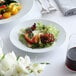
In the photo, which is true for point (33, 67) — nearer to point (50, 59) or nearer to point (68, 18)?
point (50, 59)

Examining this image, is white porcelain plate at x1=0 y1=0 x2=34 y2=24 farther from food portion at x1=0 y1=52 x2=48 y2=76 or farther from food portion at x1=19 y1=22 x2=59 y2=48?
food portion at x1=0 y1=52 x2=48 y2=76

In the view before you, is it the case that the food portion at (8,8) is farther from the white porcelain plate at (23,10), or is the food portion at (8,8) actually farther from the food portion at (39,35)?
the food portion at (39,35)

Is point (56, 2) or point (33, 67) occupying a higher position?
point (33, 67)

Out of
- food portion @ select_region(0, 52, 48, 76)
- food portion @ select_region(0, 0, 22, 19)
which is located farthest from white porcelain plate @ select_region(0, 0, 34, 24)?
food portion @ select_region(0, 52, 48, 76)

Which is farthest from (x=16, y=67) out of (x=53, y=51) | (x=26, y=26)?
(x=26, y=26)

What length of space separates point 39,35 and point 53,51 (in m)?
0.09

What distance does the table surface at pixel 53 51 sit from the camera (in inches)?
36.4

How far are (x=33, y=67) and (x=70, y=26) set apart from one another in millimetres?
582

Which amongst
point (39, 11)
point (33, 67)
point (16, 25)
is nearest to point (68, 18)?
point (39, 11)

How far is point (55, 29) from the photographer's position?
3.56 ft

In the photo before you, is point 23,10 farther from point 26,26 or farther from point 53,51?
point 53,51

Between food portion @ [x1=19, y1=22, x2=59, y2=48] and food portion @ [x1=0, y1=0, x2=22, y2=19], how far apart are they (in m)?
0.17

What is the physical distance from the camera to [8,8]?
1.27m

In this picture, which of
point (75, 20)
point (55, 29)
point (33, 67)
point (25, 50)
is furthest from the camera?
point (75, 20)
